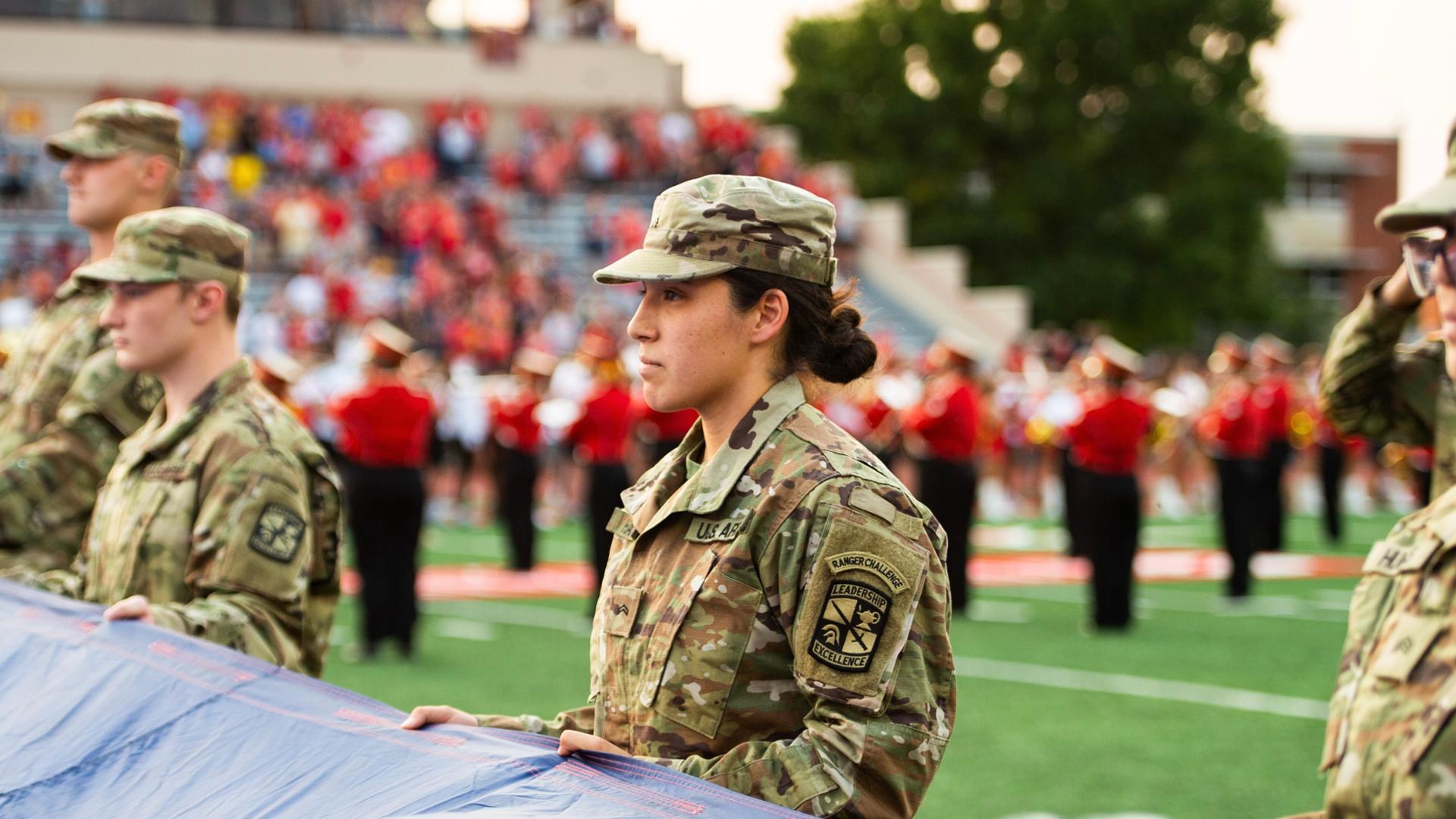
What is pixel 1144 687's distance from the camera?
944 centimetres

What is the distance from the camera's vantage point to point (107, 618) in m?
3.69

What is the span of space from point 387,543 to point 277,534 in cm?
712

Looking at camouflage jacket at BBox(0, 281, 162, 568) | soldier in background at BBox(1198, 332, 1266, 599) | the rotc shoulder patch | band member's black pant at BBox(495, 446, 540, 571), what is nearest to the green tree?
soldier in background at BBox(1198, 332, 1266, 599)

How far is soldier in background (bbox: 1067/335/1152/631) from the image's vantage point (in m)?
11.9

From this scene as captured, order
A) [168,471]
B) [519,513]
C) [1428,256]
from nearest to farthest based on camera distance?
[1428,256]
[168,471]
[519,513]

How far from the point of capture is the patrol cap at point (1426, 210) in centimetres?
250

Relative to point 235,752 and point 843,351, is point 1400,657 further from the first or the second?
point 235,752

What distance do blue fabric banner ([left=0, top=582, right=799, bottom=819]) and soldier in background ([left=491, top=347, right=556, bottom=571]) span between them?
11059 mm

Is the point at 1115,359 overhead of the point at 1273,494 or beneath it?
overhead

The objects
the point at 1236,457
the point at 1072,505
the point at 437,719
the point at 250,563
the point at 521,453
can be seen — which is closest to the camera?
the point at 437,719

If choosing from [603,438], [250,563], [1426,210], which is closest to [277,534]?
[250,563]

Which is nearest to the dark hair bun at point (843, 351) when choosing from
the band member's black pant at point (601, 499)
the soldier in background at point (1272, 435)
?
the band member's black pant at point (601, 499)

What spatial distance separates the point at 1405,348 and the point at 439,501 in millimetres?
18208

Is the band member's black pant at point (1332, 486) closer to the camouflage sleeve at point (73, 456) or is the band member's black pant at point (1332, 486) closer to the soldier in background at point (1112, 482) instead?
the soldier in background at point (1112, 482)
